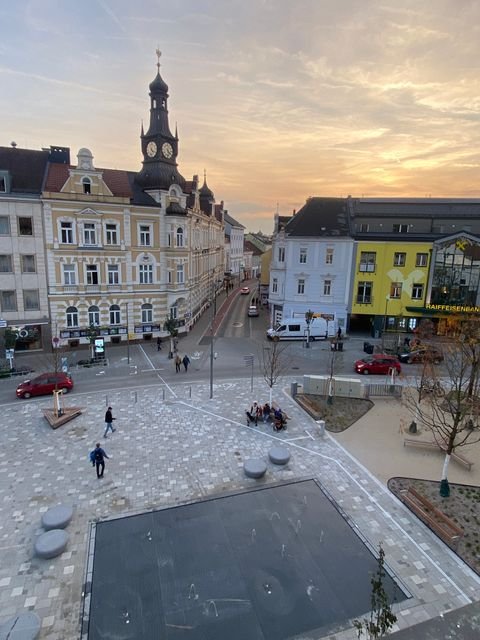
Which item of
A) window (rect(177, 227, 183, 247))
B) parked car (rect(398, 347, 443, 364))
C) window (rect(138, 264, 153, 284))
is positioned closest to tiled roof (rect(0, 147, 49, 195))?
window (rect(138, 264, 153, 284))

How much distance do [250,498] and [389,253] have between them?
3351 centimetres

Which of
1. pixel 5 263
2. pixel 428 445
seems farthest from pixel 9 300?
pixel 428 445

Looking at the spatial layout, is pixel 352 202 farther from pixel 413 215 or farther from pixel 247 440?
pixel 247 440

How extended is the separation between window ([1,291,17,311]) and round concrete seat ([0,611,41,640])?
28273mm

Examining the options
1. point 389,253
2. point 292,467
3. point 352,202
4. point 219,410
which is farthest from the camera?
point 352,202

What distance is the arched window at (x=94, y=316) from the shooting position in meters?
35.9

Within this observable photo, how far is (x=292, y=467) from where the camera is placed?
17672mm

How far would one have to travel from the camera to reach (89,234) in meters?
34.6

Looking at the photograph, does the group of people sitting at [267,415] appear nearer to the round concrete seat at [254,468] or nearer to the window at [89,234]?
the round concrete seat at [254,468]

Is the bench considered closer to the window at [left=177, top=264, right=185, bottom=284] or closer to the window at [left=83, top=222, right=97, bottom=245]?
the window at [left=177, top=264, right=185, bottom=284]

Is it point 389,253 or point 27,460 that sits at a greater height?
point 389,253

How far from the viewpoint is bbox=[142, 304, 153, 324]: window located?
38.3m

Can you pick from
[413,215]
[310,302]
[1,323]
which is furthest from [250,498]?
[413,215]

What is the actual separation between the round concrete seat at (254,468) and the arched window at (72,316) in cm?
2479
